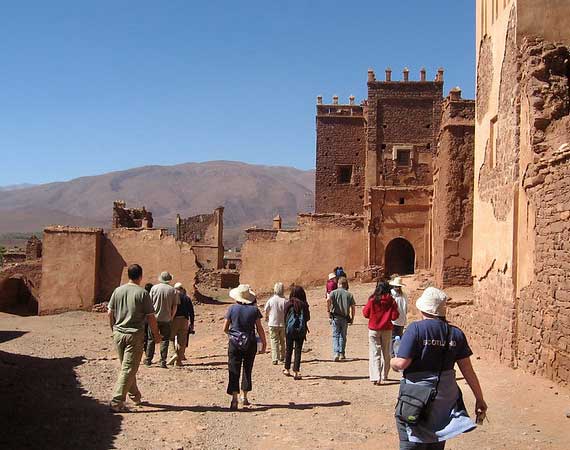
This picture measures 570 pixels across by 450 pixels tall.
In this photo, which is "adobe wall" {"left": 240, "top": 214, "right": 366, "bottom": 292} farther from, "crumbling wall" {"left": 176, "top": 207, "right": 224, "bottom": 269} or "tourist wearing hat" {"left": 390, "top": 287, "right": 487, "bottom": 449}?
"tourist wearing hat" {"left": 390, "top": 287, "right": 487, "bottom": 449}

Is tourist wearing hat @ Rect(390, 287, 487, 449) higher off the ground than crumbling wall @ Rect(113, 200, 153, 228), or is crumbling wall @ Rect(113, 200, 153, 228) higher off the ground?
crumbling wall @ Rect(113, 200, 153, 228)

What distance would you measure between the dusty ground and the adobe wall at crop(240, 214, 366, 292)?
14.0 metres

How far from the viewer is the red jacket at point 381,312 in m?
10.1

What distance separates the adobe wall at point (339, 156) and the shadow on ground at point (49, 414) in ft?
99.2

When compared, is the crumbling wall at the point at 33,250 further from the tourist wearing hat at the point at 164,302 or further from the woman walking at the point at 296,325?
the woman walking at the point at 296,325

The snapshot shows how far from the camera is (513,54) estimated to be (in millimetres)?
10852

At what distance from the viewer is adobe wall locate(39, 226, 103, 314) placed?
25.4m

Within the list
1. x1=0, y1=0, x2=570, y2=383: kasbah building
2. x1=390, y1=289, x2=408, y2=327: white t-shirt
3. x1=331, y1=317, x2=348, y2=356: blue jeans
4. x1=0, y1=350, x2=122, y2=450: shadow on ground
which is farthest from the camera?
x1=331, y1=317, x2=348, y2=356: blue jeans

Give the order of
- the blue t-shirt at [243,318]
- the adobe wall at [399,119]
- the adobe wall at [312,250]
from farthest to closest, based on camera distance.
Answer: the adobe wall at [399,119], the adobe wall at [312,250], the blue t-shirt at [243,318]

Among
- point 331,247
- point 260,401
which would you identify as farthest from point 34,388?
point 331,247

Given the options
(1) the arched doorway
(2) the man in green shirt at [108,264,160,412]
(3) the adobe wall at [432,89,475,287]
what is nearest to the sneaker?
(2) the man in green shirt at [108,264,160,412]

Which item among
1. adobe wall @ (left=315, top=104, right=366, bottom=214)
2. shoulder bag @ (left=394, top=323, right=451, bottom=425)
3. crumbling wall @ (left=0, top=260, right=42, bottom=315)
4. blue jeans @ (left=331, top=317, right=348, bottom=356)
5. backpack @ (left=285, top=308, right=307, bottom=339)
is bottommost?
crumbling wall @ (left=0, top=260, right=42, bottom=315)

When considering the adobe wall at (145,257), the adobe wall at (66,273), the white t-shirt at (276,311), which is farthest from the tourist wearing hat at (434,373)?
the adobe wall at (66,273)

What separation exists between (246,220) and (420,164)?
4915 inches
